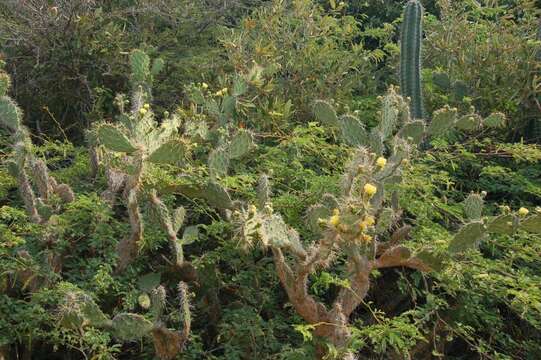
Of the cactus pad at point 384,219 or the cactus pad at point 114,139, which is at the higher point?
the cactus pad at point 114,139

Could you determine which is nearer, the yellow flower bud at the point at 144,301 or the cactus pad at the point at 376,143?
the yellow flower bud at the point at 144,301

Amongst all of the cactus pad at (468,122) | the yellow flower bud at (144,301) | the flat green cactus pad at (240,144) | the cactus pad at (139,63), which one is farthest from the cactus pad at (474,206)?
the cactus pad at (139,63)

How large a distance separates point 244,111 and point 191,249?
1.25 meters

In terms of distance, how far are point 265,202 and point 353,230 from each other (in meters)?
0.57

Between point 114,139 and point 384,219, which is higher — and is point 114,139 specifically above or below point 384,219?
above

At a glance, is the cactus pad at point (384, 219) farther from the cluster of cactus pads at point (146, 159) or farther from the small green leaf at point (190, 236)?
the small green leaf at point (190, 236)

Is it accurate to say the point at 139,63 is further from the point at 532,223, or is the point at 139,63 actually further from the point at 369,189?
the point at 532,223

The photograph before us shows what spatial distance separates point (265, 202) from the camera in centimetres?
313

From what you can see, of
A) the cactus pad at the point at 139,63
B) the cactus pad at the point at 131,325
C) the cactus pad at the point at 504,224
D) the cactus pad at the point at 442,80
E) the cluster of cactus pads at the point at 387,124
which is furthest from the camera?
the cactus pad at the point at 442,80

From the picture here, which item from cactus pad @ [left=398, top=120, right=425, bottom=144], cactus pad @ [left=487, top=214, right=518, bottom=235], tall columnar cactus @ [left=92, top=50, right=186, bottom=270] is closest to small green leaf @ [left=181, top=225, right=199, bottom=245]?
tall columnar cactus @ [left=92, top=50, right=186, bottom=270]

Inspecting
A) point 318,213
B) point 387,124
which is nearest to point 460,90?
point 387,124

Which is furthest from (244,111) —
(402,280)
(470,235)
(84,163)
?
(470,235)

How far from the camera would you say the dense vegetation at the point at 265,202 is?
3168mm

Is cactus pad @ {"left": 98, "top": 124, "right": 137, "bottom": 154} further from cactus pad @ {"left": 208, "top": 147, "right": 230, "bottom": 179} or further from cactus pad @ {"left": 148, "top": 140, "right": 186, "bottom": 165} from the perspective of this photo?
cactus pad @ {"left": 208, "top": 147, "right": 230, "bottom": 179}
